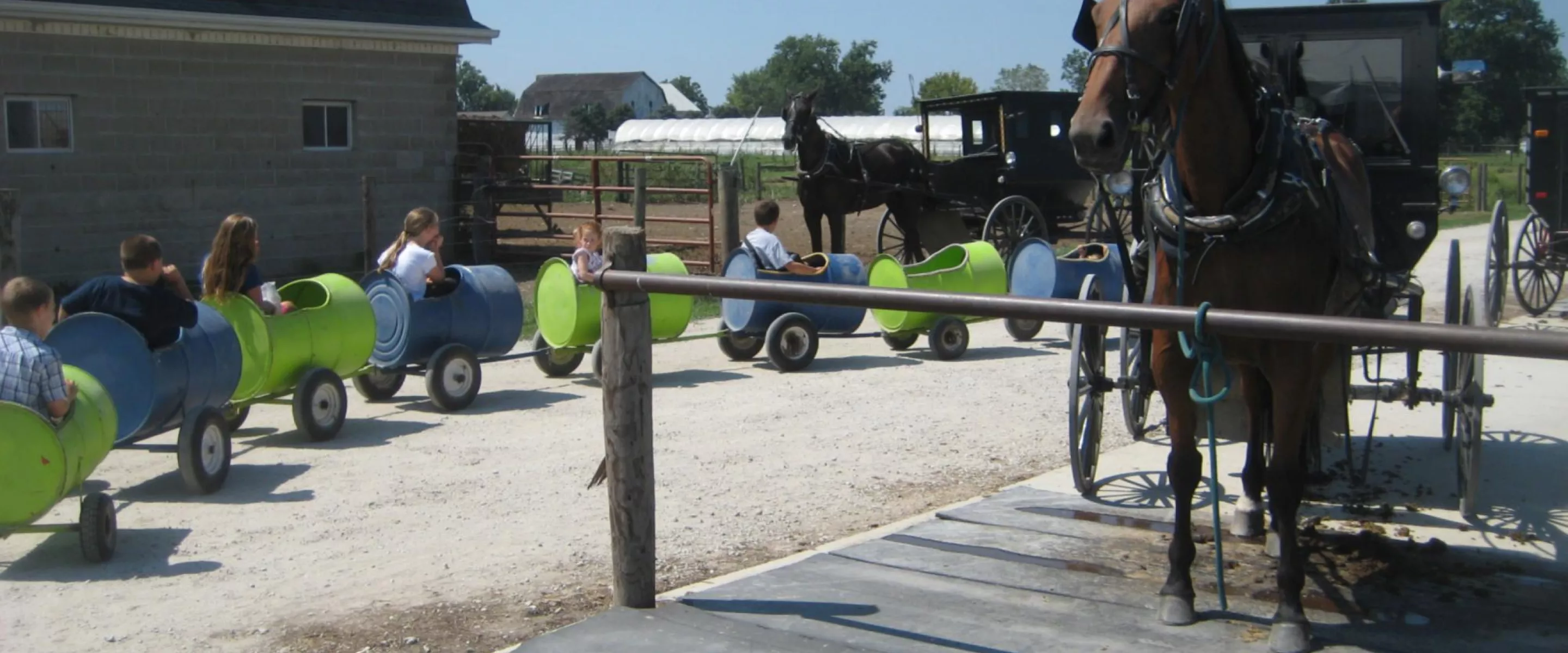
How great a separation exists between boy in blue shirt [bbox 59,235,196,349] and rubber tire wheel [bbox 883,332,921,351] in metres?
6.50

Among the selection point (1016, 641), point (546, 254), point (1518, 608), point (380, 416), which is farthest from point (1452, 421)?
point (546, 254)

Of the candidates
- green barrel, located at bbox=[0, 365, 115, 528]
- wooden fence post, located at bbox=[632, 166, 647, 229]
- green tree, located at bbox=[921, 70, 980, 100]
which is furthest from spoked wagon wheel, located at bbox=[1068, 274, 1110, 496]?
green tree, located at bbox=[921, 70, 980, 100]

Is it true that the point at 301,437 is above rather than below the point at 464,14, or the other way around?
below

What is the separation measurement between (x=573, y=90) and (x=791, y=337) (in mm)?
123768

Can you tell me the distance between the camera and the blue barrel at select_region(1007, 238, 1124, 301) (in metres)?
12.9

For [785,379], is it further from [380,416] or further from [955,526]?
[955,526]

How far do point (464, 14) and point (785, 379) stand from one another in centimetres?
1316

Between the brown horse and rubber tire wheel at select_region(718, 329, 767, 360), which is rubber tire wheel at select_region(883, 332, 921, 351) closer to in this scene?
rubber tire wheel at select_region(718, 329, 767, 360)

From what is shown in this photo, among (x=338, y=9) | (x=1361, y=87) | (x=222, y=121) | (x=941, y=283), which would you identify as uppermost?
(x=338, y=9)

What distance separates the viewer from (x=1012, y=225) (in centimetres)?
1869

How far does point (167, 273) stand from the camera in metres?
8.13

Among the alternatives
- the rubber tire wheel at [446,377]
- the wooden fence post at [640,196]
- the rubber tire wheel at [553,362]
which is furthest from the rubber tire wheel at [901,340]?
the rubber tire wheel at [446,377]

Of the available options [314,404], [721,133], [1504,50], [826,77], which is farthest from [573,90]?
[314,404]

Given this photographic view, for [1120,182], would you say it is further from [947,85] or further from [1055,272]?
[947,85]
